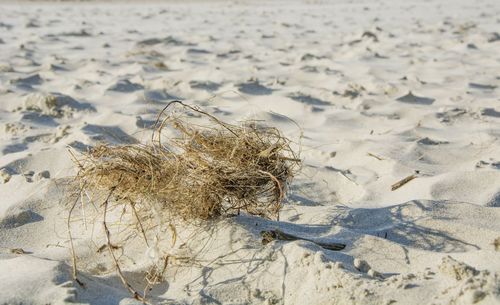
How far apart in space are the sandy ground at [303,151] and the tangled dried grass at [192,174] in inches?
4.0

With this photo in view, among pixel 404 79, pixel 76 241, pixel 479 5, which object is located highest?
pixel 76 241

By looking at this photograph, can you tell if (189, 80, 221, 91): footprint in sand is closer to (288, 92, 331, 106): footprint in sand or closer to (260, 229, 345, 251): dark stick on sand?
(288, 92, 331, 106): footprint in sand

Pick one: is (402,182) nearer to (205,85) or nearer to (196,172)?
(196,172)

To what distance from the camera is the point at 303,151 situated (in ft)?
9.95

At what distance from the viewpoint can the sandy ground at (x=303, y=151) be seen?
5.37 feet

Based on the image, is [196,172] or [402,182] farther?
[402,182]

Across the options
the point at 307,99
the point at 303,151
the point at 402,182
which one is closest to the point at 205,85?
the point at 307,99

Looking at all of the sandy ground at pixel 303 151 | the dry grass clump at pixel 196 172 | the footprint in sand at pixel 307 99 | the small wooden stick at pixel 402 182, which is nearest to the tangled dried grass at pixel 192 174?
the dry grass clump at pixel 196 172

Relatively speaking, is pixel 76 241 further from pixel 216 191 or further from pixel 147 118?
pixel 147 118

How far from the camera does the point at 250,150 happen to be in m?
1.90

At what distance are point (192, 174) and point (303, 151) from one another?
128 cm

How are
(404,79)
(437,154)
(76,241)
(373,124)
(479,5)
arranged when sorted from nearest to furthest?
(76,241) → (437,154) → (373,124) → (404,79) → (479,5)

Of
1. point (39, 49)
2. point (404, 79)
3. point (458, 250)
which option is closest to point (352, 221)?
point (458, 250)

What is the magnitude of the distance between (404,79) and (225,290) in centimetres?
349
